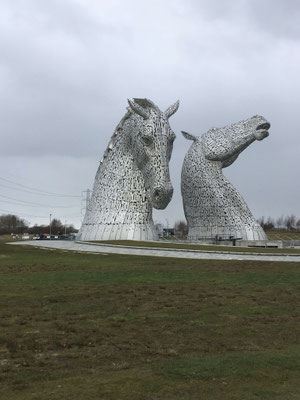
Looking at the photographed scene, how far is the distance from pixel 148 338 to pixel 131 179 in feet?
64.8

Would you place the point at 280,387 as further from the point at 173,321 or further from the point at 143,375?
the point at 173,321

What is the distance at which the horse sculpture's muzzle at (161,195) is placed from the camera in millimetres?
22031

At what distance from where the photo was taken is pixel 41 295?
26.6ft

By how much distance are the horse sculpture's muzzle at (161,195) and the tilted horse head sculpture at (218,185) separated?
33.7ft

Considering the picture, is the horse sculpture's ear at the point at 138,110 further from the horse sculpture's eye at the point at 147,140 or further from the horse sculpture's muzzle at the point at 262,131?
the horse sculpture's muzzle at the point at 262,131

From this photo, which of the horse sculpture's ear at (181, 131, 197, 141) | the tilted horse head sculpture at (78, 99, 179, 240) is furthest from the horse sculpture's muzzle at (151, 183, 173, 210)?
the horse sculpture's ear at (181, 131, 197, 141)

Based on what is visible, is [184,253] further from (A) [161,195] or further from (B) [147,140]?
(B) [147,140]

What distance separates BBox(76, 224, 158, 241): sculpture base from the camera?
24516mm

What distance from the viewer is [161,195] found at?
22.2 meters

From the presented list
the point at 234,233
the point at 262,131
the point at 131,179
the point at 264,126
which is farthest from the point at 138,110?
the point at 264,126

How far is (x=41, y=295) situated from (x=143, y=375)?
15.4 ft

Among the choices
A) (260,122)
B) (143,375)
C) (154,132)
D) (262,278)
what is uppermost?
(260,122)

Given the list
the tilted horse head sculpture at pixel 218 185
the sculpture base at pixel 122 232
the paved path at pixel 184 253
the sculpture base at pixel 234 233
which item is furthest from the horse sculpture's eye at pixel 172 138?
the tilted horse head sculpture at pixel 218 185

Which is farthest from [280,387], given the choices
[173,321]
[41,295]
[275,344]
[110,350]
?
[41,295]
